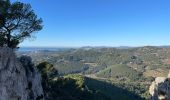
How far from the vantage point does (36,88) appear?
148ft

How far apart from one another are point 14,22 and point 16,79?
A: 1230 cm

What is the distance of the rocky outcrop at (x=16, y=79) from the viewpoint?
1463 inches

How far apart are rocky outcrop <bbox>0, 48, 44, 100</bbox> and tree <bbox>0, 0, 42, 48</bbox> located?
16.1ft

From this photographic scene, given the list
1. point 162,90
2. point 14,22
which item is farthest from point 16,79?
point 162,90

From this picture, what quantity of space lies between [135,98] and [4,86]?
483 ft

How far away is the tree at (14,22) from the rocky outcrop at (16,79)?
16.1ft

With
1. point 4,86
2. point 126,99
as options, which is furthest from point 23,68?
point 126,99

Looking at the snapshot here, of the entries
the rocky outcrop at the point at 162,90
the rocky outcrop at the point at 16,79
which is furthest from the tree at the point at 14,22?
the rocky outcrop at the point at 162,90

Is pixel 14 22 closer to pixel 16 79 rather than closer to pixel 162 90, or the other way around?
pixel 16 79

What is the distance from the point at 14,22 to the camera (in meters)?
48.3

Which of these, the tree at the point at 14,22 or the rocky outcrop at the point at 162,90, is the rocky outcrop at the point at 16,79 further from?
the rocky outcrop at the point at 162,90

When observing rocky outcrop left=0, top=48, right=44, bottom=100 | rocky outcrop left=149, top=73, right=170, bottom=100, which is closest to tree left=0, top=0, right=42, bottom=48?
rocky outcrop left=0, top=48, right=44, bottom=100

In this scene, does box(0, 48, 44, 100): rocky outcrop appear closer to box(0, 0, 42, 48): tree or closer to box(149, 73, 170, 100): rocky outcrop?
box(0, 0, 42, 48): tree

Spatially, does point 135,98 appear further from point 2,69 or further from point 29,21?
point 2,69
